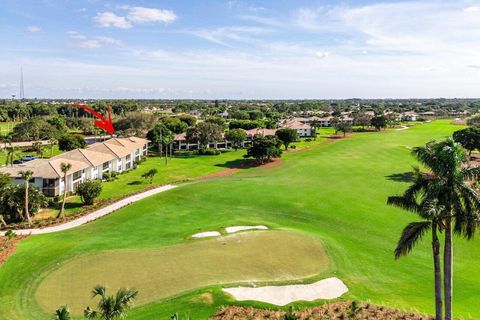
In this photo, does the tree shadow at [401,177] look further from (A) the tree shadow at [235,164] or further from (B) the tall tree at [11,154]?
(B) the tall tree at [11,154]

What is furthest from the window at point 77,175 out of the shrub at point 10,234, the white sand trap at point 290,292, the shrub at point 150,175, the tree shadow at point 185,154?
the white sand trap at point 290,292

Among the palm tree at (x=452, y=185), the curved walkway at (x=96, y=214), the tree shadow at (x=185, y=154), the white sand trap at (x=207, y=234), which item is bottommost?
the curved walkway at (x=96, y=214)

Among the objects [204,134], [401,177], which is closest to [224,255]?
[401,177]

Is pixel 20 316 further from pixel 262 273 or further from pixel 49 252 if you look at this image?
pixel 262 273

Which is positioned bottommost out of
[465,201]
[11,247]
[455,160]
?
[11,247]

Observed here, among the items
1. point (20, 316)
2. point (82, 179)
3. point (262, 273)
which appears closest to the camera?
point (20, 316)

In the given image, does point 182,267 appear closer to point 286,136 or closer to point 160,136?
point 160,136

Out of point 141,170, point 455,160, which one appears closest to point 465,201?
point 455,160

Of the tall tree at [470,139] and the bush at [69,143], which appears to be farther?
the bush at [69,143]
